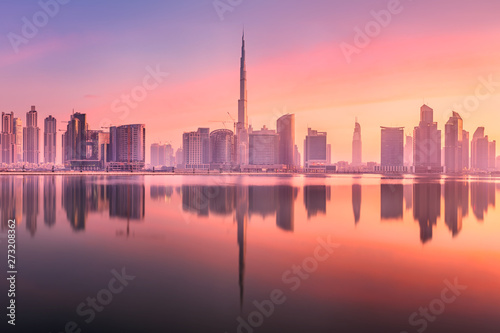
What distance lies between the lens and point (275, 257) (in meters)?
25.5

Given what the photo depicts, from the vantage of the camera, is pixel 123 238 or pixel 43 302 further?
pixel 123 238

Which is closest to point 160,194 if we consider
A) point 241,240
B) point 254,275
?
point 241,240

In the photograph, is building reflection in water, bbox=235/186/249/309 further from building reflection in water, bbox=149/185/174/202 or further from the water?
building reflection in water, bbox=149/185/174/202

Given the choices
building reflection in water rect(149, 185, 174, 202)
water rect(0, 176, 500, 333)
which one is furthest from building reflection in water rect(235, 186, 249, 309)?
building reflection in water rect(149, 185, 174, 202)

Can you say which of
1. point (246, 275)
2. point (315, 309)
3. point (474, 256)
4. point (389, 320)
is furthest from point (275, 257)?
point (474, 256)

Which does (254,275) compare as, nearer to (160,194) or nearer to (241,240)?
(241,240)

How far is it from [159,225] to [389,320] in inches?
1151

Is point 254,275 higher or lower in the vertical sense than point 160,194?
lower

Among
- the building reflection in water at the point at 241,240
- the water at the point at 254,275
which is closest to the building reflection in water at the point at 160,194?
the building reflection in water at the point at 241,240

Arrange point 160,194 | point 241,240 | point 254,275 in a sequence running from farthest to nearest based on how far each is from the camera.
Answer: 1. point 160,194
2. point 241,240
3. point 254,275

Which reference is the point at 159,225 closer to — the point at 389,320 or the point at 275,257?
the point at 275,257

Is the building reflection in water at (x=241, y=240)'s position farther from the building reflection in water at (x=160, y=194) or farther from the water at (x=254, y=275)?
the building reflection in water at (x=160, y=194)

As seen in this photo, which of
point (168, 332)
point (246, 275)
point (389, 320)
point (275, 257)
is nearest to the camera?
point (168, 332)

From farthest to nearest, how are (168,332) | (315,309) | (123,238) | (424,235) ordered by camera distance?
(424,235)
(123,238)
(315,309)
(168,332)
